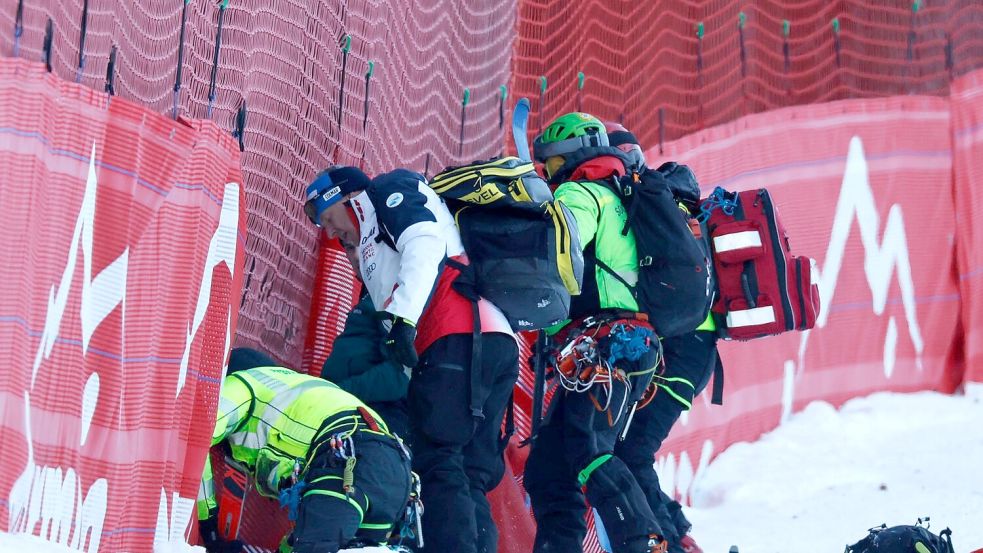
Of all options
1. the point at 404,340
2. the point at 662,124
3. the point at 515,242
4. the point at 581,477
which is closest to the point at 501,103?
the point at 662,124

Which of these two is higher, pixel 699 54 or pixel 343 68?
pixel 699 54

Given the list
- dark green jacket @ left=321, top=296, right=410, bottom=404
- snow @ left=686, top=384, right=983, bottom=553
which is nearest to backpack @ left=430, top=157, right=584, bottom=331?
dark green jacket @ left=321, top=296, right=410, bottom=404

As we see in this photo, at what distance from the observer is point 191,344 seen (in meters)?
4.55

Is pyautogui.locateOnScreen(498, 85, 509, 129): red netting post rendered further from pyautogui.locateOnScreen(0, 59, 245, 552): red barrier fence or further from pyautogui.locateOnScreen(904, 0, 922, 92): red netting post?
pyautogui.locateOnScreen(904, 0, 922, 92): red netting post

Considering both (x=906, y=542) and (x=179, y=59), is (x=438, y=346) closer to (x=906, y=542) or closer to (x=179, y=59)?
(x=179, y=59)

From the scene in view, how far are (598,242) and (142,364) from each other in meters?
1.77

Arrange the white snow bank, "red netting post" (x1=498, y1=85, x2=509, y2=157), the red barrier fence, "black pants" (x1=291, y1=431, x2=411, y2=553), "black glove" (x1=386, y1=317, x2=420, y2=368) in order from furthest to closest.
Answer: "red netting post" (x1=498, y1=85, x2=509, y2=157) → "black glove" (x1=386, y1=317, x2=420, y2=368) → "black pants" (x1=291, y1=431, x2=411, y2=553) → the red barrier fence → the white snow bank

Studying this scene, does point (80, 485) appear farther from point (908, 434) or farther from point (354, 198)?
point (908, 434)

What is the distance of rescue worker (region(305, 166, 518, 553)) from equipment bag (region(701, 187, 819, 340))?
1225 millimetres

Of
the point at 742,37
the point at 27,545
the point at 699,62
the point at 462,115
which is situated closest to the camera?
the point at 27,545

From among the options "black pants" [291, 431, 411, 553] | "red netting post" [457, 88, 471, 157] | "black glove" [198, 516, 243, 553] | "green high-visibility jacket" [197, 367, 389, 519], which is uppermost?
"red netting post" [457, 88, 471, 157]

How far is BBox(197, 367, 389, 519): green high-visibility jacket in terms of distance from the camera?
4.43m

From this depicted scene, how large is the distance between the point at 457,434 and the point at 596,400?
656 millimetres

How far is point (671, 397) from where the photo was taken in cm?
557
